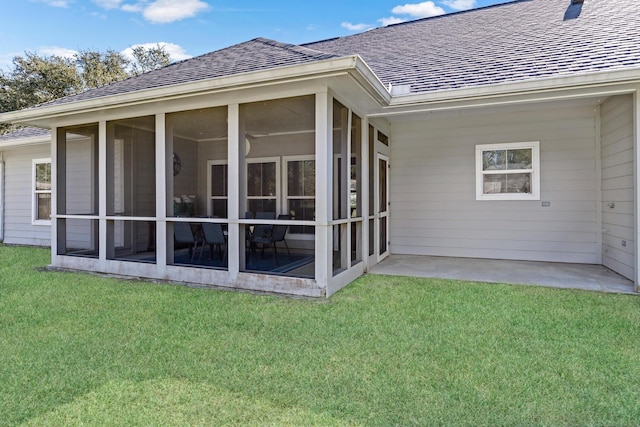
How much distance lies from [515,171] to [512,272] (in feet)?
6.46

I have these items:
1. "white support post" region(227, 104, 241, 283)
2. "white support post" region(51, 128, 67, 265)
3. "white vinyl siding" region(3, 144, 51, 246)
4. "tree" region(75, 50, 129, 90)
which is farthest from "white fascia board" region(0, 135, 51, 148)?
"tree" region(75, 50, 129, 90)

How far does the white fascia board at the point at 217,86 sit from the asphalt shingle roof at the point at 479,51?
0.21 m

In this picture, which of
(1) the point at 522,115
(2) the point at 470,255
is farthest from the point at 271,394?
(1) the point at 522,115

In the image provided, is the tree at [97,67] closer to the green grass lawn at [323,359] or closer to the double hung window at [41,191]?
the double hung window at [41,191]

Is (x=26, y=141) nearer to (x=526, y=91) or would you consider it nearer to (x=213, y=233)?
(x=213, y=233)

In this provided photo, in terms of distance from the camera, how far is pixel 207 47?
73.6 feet

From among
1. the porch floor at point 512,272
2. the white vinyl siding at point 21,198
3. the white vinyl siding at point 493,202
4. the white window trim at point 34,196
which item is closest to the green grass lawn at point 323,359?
the porch floor at point 512,272

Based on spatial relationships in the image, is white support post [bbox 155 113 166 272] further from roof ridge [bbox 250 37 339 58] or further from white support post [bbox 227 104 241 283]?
roof ridge [bbox 250 37 339 58]

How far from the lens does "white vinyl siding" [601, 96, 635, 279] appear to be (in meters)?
4.80

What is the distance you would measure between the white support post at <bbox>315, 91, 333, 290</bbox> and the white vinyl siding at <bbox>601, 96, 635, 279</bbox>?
3871mm

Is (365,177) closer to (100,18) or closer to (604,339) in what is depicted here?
(604,339)

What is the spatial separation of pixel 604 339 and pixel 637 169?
8.44ft

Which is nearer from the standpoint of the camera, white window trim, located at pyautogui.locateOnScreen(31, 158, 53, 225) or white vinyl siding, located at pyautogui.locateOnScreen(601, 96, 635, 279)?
white vinyl siding, located at pyautogui.locateOnScreen(601, 96, 635, 279)

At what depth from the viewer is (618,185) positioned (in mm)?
5164
